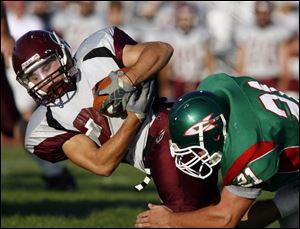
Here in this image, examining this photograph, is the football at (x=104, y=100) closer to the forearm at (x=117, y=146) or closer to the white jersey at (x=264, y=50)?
the forearm at (x=117, y=146)

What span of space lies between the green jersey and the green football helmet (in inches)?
3.0

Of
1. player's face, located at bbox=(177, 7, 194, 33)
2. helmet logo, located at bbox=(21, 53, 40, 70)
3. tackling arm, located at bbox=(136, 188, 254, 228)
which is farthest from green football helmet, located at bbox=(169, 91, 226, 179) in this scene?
player's face, located at bbox=(177, 7, 194, 33)

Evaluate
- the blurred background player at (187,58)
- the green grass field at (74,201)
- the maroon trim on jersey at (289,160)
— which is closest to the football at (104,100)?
the maroon trim on jersey at (289,160)

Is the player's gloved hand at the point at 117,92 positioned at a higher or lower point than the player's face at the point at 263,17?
higher

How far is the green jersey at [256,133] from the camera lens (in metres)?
4.52

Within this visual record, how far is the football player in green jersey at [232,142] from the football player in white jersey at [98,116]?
25 centimetres

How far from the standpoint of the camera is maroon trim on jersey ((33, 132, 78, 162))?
5125 millimetres

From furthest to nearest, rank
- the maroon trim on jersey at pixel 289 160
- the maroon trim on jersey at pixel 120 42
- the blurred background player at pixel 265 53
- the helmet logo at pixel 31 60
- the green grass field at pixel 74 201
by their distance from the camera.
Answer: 1. the blurred background player at pixel 265 53
2. the green grass field at pixel 74 201
3. the maroon trim on jersey at pixel 120 42
4. the helmet logo at pixel 31 60
5. the maroon trim on jersey at pixel 289 160

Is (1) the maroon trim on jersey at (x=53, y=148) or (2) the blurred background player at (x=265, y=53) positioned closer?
(1) the maroon trim on jersey at (x=53, y=148)

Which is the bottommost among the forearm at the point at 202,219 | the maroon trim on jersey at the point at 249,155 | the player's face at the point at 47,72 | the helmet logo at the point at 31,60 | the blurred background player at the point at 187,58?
the blurred background player at the point at 187,58

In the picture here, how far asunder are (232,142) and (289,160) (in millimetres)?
435

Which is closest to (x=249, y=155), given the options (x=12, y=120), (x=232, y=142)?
(x=232, y=142)

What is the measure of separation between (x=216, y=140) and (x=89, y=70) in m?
0.99

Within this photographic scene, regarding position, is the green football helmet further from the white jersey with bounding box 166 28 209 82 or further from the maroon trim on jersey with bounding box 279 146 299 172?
the white jersey with bounding box 166 28 209 82
